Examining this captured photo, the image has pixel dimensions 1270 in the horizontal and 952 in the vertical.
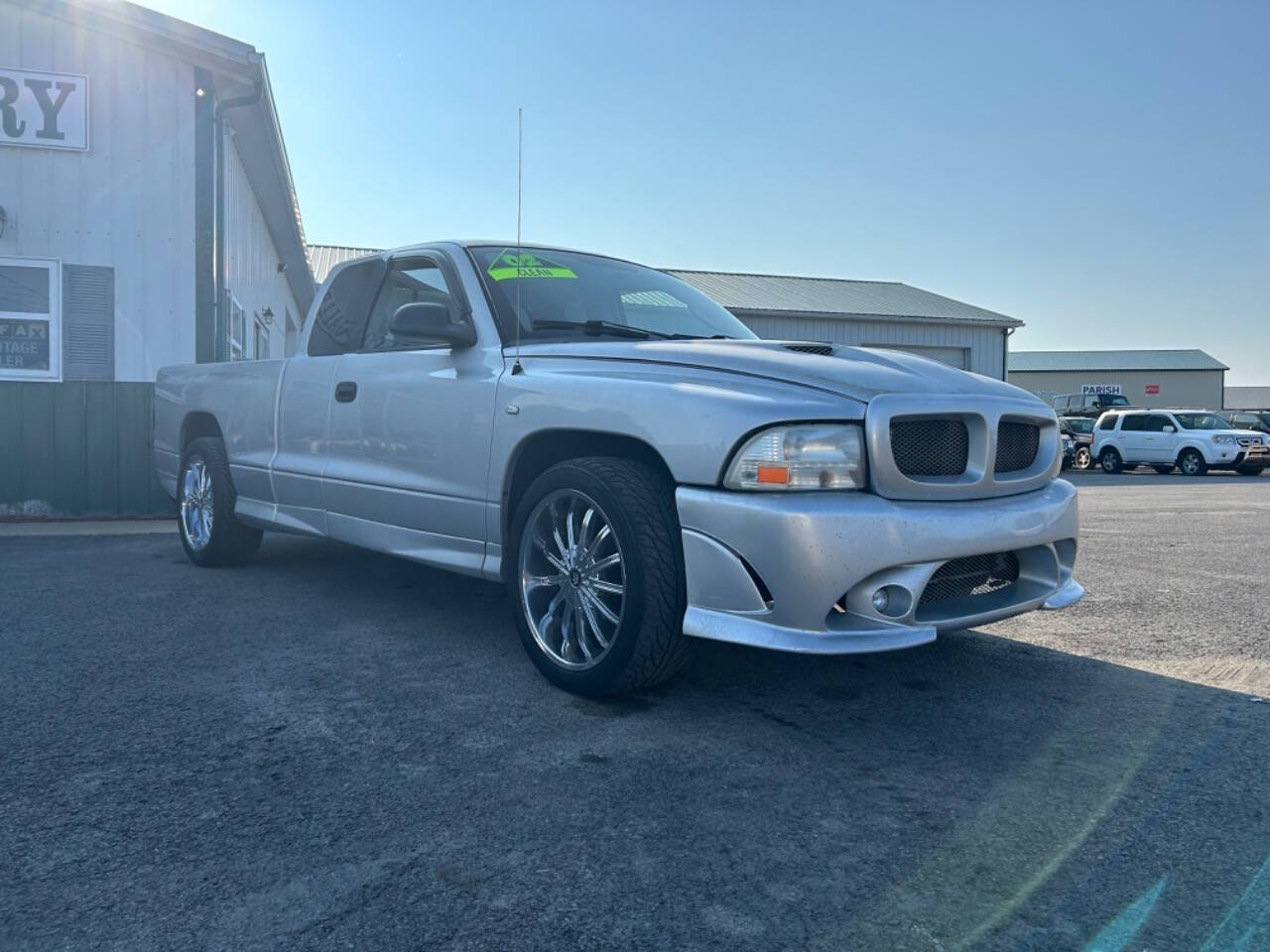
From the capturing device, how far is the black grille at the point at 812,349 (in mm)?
3723

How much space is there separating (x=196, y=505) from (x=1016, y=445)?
4.85 metres

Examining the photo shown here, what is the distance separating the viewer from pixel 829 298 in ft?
97.0

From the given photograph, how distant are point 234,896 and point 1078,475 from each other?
25990 mm

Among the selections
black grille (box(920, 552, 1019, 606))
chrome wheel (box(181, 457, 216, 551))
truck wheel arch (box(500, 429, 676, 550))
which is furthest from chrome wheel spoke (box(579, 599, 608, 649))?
chrome wheel (box(181, 457, 216, 551))

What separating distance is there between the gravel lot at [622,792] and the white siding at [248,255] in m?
8.00

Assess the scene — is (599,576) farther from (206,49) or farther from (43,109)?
(43,109)

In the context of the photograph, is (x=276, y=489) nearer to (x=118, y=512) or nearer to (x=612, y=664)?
(x=612, y=664)

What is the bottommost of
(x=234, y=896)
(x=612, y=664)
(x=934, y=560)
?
(x=234, y=896)

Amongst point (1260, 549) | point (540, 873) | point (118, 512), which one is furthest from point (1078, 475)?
point (540, 873)

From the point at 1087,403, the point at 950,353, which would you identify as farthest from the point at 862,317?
the point at 1087,403

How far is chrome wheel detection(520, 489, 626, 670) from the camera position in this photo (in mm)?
3441

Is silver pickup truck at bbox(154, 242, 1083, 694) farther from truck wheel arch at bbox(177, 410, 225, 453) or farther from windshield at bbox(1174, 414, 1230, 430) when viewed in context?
windshield at bbox(1174, 414, 1230, 430)

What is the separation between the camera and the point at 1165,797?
8.71 ft

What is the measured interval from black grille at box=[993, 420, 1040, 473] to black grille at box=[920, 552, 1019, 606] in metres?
0.32
